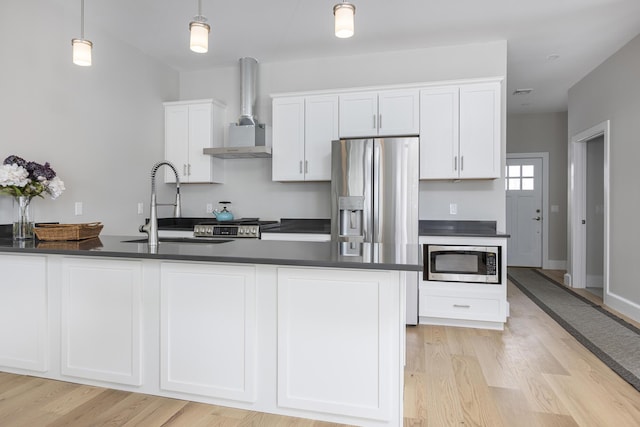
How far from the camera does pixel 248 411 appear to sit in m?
2.10

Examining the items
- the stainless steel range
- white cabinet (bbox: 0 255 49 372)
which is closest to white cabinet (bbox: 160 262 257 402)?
white cabinet (bbox: 0 255 49 372)

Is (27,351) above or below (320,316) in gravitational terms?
below

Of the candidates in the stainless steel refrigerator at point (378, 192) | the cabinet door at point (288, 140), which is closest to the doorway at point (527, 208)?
the stainless steel refrigerator at point (378, 192)

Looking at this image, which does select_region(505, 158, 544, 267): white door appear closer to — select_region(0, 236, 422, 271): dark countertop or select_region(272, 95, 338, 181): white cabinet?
select_region(272, 95, 338, 181): white cabinet

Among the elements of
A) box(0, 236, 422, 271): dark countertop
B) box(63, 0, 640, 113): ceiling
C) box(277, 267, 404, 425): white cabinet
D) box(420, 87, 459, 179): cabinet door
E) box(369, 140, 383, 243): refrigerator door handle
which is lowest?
box(277, 267, 404, 425): white cabinet

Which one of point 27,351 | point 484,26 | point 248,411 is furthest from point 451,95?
point 27,351

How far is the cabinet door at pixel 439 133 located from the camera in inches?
151

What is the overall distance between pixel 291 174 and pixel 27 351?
2628 millimetres

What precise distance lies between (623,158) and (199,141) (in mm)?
4409

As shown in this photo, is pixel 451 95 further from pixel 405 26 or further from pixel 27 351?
pixel 27 351

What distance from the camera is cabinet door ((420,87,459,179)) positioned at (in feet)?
12.6

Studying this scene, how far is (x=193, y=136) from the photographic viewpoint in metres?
4.56

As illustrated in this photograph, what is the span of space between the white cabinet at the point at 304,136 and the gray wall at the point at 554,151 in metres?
4.28

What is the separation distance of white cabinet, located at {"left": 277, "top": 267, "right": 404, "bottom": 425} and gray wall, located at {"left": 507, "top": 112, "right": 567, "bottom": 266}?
6128mm
